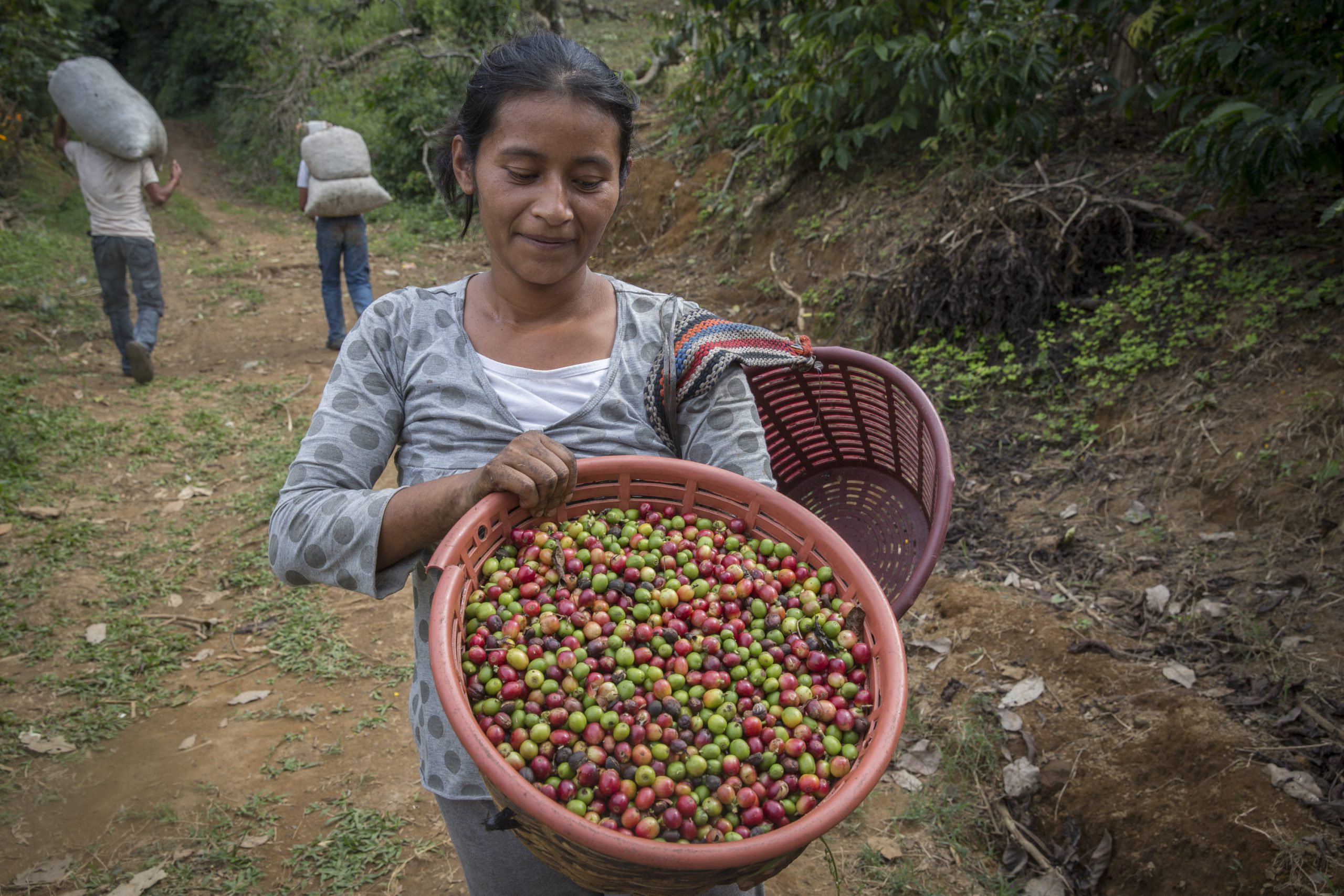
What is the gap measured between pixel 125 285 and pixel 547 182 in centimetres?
611

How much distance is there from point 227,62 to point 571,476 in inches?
738

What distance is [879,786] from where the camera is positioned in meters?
2.84

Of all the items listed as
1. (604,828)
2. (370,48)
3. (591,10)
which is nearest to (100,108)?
(604,828)

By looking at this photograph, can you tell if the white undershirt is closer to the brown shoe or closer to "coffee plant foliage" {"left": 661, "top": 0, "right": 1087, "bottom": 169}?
"coffee plant foliage" {"left": 661, "top": 0, "right": 1087, "bottom": 169}

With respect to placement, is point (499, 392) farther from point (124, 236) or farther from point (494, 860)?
point (124, 236)

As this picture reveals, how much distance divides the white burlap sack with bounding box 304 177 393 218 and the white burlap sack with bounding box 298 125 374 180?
0.04 m

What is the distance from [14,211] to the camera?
945 cm

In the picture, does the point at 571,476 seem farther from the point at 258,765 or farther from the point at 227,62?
the point at 227,62

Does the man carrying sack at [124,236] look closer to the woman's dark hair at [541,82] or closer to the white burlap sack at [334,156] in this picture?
the white burlap sack at [334,156]

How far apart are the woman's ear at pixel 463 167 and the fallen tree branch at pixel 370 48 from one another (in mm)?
11566

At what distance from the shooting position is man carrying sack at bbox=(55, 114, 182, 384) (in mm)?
5910

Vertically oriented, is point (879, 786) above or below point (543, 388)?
below

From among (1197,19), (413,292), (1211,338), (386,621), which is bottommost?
(386,621)

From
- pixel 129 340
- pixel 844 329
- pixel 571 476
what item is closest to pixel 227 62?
pixel 129 340
